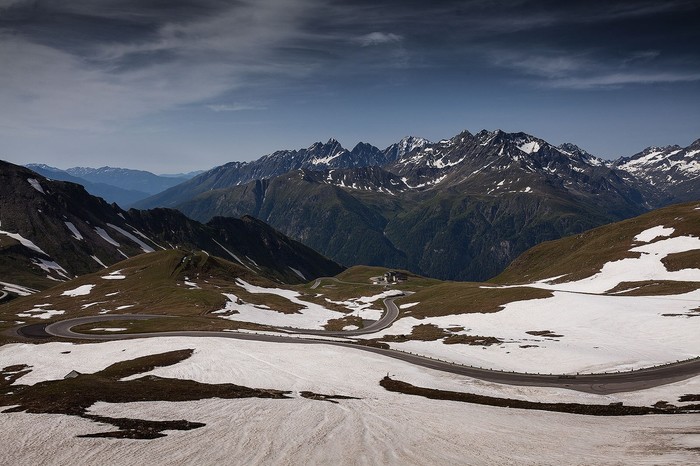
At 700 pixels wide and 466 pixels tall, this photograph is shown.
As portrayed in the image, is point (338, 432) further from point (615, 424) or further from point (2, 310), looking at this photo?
point (2, 310)

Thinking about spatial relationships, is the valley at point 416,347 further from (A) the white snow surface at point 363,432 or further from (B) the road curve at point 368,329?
(B) the road curve at point 368,329

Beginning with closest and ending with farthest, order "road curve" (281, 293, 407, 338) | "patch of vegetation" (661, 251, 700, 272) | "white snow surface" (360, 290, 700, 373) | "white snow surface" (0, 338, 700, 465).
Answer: "white snow surface" (0, 338, 700, 465)
"white snow surface" (360, 290, 700, 373)
"road curve" (281, 293, 407, 338)
"patch of vegetation" (661, 251, 700, 272)

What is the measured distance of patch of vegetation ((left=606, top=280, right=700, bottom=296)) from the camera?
369 feet

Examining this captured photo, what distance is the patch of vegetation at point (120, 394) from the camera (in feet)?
116

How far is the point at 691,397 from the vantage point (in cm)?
5006

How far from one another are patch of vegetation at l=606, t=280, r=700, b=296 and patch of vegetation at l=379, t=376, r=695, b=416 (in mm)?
83347

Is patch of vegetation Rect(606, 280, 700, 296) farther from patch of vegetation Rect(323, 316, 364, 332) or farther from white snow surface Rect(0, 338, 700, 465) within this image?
Answer: patch of vegetation Rect(323, 316, 364, 332)

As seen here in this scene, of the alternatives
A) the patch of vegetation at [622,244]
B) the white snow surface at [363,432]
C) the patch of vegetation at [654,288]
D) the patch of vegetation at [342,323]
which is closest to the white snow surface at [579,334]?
the patch of vegetation at [654,288]

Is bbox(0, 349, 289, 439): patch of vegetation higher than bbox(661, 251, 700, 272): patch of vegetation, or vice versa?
bbox(661, 251, 700, 272): patch of vegetation

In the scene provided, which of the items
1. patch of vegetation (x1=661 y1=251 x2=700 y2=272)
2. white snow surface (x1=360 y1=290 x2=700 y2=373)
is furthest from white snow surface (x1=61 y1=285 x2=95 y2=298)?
patch of vegetation (x1=661 y1=251 x2=700 y2=272)

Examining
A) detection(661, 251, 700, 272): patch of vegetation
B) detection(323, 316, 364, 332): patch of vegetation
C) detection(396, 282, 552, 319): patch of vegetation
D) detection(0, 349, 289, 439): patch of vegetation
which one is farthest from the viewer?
detection(323, 316, 364, 332): patch of vegetation

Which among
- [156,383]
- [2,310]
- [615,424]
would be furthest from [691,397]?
[2,310]

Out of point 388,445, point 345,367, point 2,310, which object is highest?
point 388,445

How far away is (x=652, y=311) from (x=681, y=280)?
4184 cm
